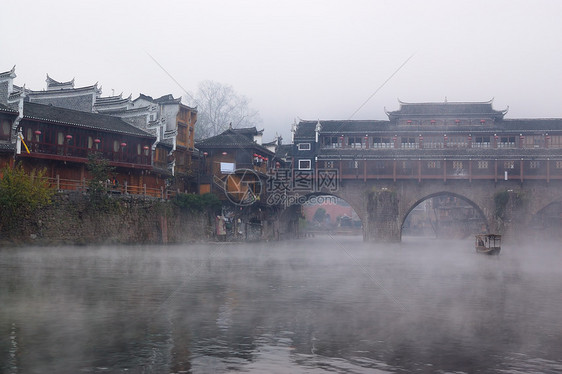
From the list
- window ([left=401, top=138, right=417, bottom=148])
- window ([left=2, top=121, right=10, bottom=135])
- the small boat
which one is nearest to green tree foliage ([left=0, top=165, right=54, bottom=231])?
window ([left=2, top=121, right=10, bottom=135])

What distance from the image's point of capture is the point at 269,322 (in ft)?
47.4

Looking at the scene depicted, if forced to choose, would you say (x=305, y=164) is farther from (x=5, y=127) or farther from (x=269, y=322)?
(x=269, y=322)

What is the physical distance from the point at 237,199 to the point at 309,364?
48.8 m

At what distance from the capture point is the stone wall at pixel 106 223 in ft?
125

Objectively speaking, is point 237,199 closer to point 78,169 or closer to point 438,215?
point 78,169

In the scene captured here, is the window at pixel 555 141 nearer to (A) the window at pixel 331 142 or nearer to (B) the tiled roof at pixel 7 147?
(A) the window at pixel 331 142

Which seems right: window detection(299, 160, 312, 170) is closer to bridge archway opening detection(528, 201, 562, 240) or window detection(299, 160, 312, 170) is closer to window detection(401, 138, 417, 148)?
window detection(401, 138, 417, 148)

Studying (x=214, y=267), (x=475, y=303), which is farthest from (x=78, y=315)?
(x=214, y=267)

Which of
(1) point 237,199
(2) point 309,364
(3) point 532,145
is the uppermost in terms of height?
(3) point 532,145

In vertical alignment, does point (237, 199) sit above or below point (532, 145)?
below

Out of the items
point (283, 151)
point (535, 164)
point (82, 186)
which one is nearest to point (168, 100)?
point (82, 186)

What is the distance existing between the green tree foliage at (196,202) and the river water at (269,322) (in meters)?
25.2

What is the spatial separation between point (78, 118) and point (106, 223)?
968cm

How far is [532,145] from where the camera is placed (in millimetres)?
64125
